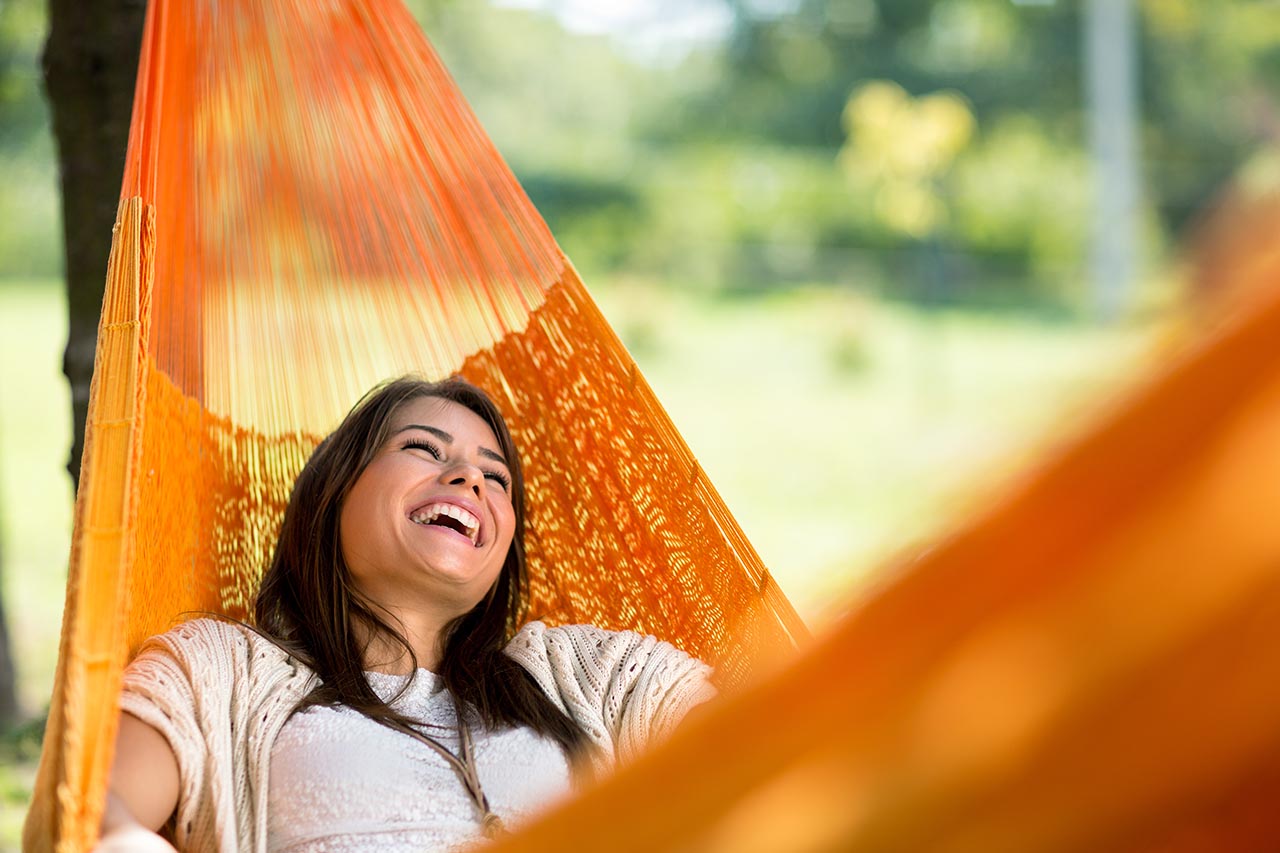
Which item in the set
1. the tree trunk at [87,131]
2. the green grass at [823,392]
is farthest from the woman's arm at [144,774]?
the green grass at [823,392]

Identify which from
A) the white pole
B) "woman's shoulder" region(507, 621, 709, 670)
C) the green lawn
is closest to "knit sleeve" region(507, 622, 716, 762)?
"woman's shoulder" region(507, 621, 709, 670)

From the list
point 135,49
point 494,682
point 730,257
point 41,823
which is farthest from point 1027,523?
point 730,257

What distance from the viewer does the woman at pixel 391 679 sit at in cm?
135

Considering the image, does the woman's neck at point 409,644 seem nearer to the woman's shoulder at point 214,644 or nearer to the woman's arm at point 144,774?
the woman's shoulder at point 214,644

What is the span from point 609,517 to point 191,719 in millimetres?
543

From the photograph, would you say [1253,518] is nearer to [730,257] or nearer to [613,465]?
[613,465]

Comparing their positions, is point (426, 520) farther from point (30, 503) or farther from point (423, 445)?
point (30, 503)

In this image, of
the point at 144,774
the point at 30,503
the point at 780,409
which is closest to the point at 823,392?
the point at 780,409

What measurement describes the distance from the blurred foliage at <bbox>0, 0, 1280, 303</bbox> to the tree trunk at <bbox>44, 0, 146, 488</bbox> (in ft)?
32.4

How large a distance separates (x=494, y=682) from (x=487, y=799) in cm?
16

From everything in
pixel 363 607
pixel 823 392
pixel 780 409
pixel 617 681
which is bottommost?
pixel 617 681

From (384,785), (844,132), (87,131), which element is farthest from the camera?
(844,132)

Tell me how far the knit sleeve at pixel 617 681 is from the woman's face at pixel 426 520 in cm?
11

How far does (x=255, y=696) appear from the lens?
1.42 m
